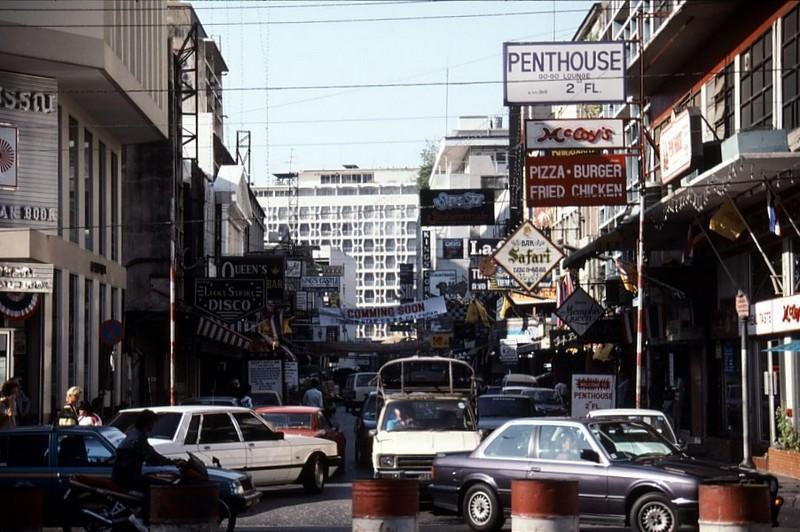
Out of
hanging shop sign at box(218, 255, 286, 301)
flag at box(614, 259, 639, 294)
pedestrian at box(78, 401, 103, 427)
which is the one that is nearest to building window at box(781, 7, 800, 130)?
flag at box(614, 259, 639, 294)

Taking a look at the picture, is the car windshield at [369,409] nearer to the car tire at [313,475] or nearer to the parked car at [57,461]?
the car tire at [313,475]

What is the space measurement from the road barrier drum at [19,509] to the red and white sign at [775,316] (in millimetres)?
17401

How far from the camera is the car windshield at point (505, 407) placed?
28.8 m

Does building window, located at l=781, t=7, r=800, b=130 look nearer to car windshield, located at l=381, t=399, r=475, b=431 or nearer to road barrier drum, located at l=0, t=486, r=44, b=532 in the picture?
car windshield, located at l=381, t=399, r=475, b=431

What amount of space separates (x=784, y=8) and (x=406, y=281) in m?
134

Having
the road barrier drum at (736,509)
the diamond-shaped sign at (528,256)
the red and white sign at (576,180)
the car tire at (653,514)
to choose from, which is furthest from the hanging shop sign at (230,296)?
the road barrier drum at (736,509)

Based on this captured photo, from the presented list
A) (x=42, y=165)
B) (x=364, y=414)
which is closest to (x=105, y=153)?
(x=42, y=165)

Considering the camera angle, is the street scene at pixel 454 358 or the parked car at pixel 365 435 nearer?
the street scene at pixel 454 358

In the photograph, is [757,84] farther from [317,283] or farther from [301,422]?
[317,283]

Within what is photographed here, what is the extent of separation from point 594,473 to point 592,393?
14838 mm

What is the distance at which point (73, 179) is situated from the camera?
3634 cm

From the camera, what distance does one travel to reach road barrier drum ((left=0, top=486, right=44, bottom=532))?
12172mm

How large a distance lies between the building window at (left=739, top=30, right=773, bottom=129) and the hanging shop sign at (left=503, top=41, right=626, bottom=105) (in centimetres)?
268

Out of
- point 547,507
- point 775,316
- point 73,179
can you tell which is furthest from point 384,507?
point 73,179
